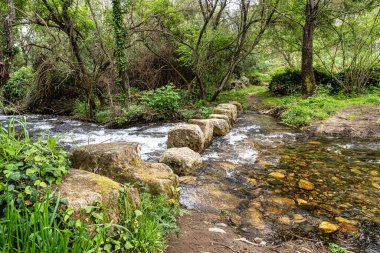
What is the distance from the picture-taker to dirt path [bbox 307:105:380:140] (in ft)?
23.0

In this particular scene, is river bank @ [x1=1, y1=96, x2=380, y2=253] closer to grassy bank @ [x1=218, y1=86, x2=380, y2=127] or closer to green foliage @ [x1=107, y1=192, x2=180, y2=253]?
green foliage @ [x1=107, y1=192, x2=180, y2=253]

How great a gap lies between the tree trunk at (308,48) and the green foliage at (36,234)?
39.3 ft

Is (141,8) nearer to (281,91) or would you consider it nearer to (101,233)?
(281,91)

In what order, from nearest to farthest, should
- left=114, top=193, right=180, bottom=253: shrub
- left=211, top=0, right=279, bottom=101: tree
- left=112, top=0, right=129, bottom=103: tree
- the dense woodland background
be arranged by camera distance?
1. left=114, top=193, right=180, bottom=253: shrub
2. left=112, top=0, right=129, bottom=103: tree
3. the dense woodland background
4. left=211, top=0, right=279, bottom=101: tree

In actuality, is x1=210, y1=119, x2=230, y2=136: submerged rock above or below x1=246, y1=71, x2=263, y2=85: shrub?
below

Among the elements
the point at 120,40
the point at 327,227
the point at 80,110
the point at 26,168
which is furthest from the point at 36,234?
the point at 80,110

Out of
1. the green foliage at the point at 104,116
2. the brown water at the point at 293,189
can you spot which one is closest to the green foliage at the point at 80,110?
the green foliage at the point at 104,116

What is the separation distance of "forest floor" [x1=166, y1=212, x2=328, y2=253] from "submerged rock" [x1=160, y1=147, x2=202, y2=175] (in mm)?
1491

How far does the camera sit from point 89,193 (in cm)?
194

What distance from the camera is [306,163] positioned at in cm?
504

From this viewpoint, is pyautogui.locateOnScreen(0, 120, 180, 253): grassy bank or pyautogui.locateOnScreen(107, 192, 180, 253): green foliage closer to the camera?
pyautogui.locateOnScreen(0, 120, 180, 253): grassy bank

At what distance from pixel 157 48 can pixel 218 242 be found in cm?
1186

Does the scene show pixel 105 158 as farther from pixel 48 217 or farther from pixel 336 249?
pixel 336 249

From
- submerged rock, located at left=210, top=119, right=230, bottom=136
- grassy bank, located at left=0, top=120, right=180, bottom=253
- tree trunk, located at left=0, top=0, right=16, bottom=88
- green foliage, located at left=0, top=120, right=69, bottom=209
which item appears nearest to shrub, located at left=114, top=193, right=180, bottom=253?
grassy bank, located at left=0, top=120, right=180, bottom=253
